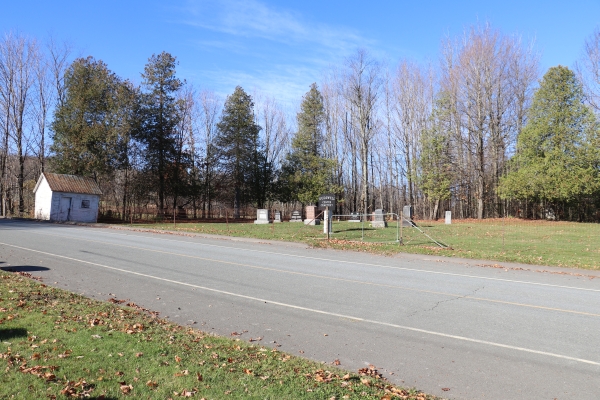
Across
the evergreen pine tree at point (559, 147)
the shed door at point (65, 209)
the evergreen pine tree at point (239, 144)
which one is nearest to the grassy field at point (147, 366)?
the shed door at point (65, 209)

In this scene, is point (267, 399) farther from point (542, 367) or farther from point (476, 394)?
point (542, 367)

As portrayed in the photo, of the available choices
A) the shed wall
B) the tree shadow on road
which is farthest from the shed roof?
the tree shadow on road

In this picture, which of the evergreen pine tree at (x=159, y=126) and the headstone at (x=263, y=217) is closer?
the headstone at (x=263, y=217)

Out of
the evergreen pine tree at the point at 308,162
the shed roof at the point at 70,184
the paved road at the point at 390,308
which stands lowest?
the paved road at the point at 390,308

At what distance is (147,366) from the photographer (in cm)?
476

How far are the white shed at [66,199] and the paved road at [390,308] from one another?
24.4m

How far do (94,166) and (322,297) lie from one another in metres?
42.4

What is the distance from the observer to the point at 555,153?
125ft

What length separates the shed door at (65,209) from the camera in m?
38.1

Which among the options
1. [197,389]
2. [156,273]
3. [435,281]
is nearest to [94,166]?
[156,273]

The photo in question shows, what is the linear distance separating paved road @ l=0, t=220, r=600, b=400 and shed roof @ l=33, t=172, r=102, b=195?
24.8m

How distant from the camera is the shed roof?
125ft

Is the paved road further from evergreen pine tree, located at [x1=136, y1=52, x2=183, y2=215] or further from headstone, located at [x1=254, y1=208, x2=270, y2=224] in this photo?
evergreen pine tree, located at [x1=136, y1=52, x2=183, y2=215]

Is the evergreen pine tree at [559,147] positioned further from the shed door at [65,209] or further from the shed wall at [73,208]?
the shed door at [65,209]
